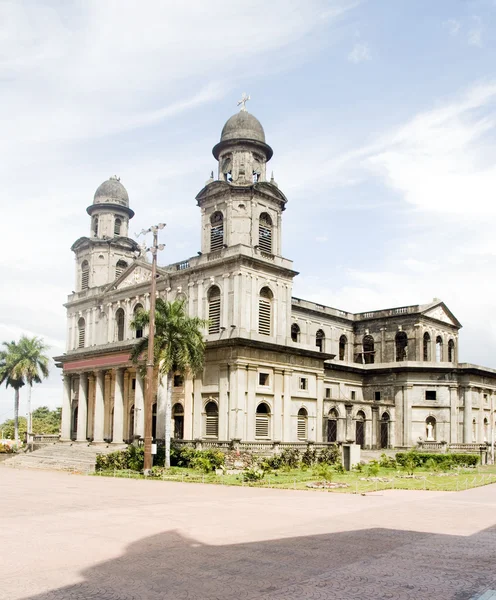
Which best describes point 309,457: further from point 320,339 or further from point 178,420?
point 320,339

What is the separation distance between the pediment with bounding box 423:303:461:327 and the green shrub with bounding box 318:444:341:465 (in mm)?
22936

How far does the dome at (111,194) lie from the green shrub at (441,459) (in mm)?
33727

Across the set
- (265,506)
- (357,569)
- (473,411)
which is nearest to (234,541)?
(357,569)

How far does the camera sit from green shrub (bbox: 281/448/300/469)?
39.9m

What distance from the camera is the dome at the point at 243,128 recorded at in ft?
167

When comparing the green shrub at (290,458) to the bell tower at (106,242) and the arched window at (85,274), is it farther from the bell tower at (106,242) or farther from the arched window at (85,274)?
the arched window at (85,274)

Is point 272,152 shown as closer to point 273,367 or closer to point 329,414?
point 273,367

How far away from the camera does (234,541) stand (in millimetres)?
14562

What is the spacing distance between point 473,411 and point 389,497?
39.5m

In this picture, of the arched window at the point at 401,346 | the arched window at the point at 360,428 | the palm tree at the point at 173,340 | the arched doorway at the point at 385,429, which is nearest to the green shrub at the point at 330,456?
the palm tree at the point at 173,340

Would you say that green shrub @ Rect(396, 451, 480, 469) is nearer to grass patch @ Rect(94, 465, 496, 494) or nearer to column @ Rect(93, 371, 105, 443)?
grass patch @ Rect(94, 465, 496, 494)

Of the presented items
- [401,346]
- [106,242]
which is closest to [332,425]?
[401,346]

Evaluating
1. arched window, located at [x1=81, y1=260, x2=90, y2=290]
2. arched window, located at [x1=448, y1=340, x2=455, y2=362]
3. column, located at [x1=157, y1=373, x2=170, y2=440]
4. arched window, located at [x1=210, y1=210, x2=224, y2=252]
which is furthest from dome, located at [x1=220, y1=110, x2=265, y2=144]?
arched window, located at [x1=448, y1=340, x2=455, y2=362]

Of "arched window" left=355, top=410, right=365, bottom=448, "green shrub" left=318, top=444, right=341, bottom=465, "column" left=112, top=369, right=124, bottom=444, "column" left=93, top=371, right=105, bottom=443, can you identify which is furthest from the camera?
"arched window" left=355, top=410, right=365, bottom=448
